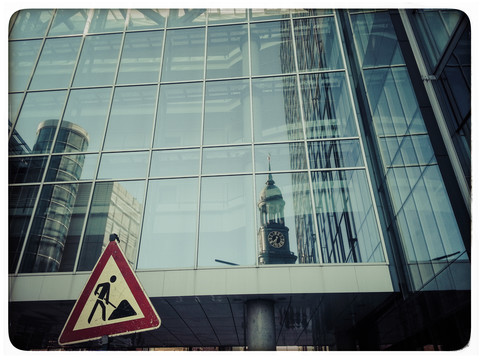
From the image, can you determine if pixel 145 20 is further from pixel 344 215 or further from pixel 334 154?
pixel 344 215

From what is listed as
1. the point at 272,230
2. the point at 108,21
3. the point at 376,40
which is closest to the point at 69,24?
the point at 108,21

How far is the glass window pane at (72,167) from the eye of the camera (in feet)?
32.4

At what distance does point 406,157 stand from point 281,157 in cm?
359

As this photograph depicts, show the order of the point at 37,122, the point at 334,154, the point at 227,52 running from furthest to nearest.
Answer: the point at 227,52 < the point at 37,122 < the point at 334,154

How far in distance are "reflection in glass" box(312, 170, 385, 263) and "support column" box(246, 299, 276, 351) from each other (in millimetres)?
2170

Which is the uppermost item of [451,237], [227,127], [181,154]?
[227,127]

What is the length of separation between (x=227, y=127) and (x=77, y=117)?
5.27 m

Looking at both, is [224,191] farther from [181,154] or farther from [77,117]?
[77,117]

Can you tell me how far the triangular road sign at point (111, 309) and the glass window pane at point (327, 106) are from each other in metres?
7.74

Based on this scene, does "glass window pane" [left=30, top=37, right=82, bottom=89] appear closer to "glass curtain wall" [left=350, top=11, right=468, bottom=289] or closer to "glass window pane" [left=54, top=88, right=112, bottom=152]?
"glass window pane" [left=54, top=88, right=112, bottom=152]

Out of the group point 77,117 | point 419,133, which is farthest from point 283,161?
point 77,117

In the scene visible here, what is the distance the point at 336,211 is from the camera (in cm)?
903

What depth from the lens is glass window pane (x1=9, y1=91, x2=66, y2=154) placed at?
10180mm

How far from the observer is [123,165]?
396 inches
